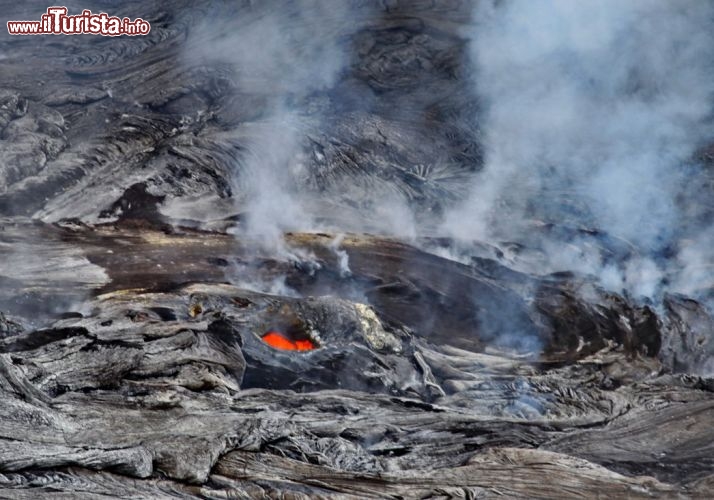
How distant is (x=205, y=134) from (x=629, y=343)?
7.91m

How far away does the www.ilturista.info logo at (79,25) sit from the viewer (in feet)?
53.0

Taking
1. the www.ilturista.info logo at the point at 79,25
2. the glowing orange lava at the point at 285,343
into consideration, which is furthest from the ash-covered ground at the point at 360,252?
the www.ilturista.info logo at the point at 79,25

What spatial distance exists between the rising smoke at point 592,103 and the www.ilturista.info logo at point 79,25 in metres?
6.82

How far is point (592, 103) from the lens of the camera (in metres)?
15.2

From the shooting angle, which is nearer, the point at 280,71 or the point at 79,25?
the point at 280,71

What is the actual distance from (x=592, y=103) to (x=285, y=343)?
828cm

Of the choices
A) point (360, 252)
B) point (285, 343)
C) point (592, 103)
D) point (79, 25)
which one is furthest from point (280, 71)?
point (285, 343)

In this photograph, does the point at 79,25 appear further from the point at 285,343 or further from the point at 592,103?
the point at 592,103

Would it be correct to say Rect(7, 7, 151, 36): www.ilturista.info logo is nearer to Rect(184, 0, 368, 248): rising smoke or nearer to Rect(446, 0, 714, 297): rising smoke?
Rect(184, 0, 368, 248): rising smoke

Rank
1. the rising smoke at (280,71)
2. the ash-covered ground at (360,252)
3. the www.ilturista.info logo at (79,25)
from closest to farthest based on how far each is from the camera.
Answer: the ash-covered ground at (360,252), the rising smoke at (280,71), the www.ilturista.info logo at (79,25)

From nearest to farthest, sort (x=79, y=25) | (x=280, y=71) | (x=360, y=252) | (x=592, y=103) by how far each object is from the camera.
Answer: (x=360, y=252) < (x=592, y=103) < (x=280, y=71) < (x=79, y=25)

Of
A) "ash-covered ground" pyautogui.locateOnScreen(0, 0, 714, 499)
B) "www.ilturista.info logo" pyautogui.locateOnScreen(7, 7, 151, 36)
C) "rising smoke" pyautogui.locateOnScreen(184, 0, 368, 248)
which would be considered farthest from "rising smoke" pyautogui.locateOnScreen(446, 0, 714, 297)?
"www.ilturista.info logo" pyautogui.locateOnScreen(7, 7, 151, 36)

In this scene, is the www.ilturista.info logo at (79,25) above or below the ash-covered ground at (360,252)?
above

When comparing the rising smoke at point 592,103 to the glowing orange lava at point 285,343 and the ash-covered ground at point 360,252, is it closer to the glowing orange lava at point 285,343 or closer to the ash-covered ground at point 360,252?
the ash-covered ground at point 360,252
